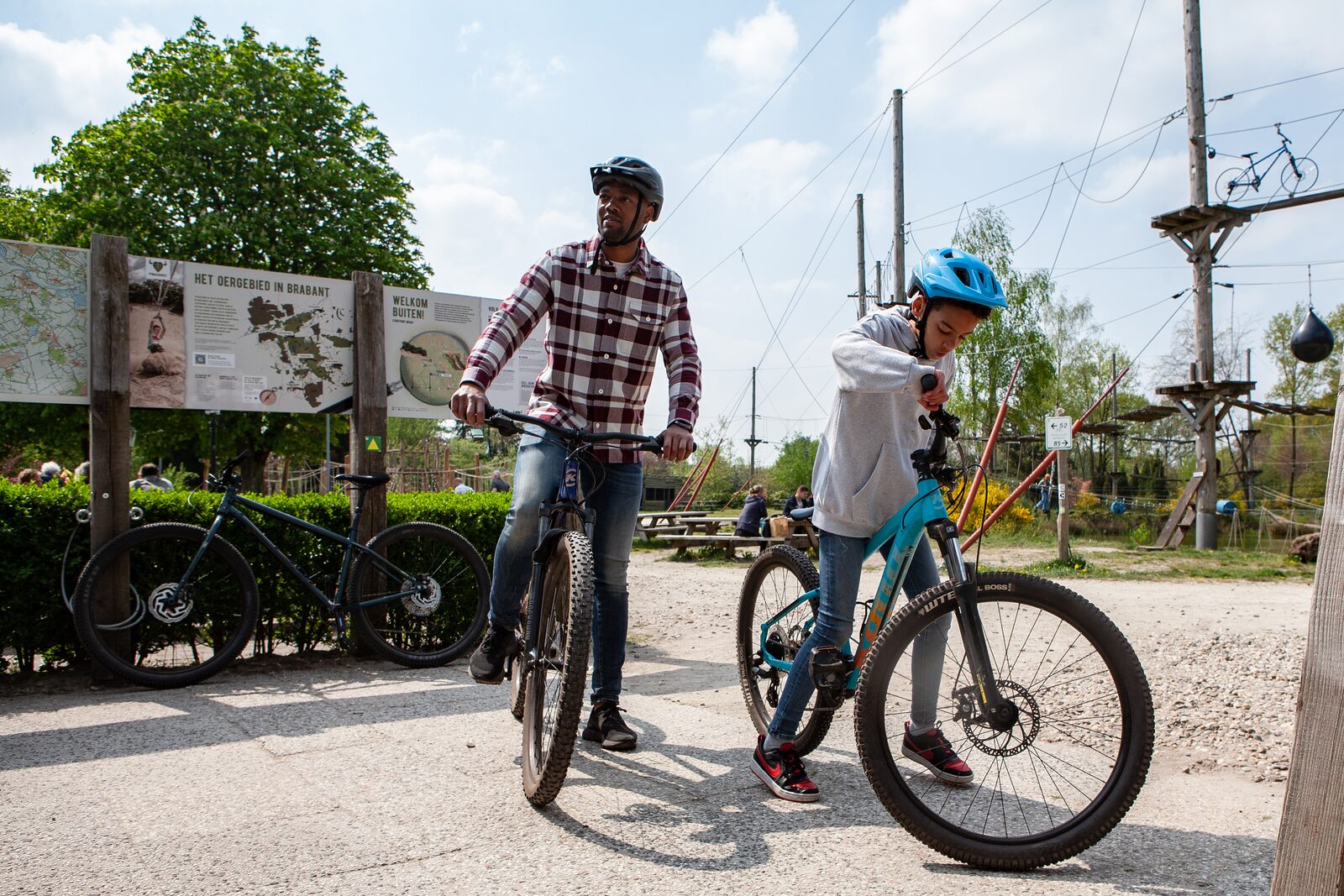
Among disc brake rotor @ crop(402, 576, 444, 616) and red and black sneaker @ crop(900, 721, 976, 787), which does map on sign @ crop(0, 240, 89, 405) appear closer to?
disc brake rotor @ crop(402, 576, 444, 616)

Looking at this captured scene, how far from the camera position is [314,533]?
5637 millimetres

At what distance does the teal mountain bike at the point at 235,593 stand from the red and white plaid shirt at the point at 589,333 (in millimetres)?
2299

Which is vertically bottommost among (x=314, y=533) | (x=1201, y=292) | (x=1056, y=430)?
(x=314, y=533)

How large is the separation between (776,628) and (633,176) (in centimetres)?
181

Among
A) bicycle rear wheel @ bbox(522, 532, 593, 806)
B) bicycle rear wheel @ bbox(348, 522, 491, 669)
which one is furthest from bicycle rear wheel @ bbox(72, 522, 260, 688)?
bicycle rear wheel @ bbox(522, 532, 593, 806)

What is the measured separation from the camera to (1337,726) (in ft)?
5.62

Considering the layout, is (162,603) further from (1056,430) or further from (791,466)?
(791,466)

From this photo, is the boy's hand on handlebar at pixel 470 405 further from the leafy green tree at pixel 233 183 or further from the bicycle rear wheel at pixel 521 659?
the leafy green tree at pixel 233 183

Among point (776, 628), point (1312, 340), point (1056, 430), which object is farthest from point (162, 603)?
point (1312, 340)

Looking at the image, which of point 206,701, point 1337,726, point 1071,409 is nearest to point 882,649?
point 1337,726

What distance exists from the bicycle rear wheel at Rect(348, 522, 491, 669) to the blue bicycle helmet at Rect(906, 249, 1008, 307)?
12.0 ft

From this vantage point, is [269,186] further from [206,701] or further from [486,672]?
[486,672]

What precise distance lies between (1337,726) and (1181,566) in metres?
14.5

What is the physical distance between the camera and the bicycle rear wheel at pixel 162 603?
15.8 ft
